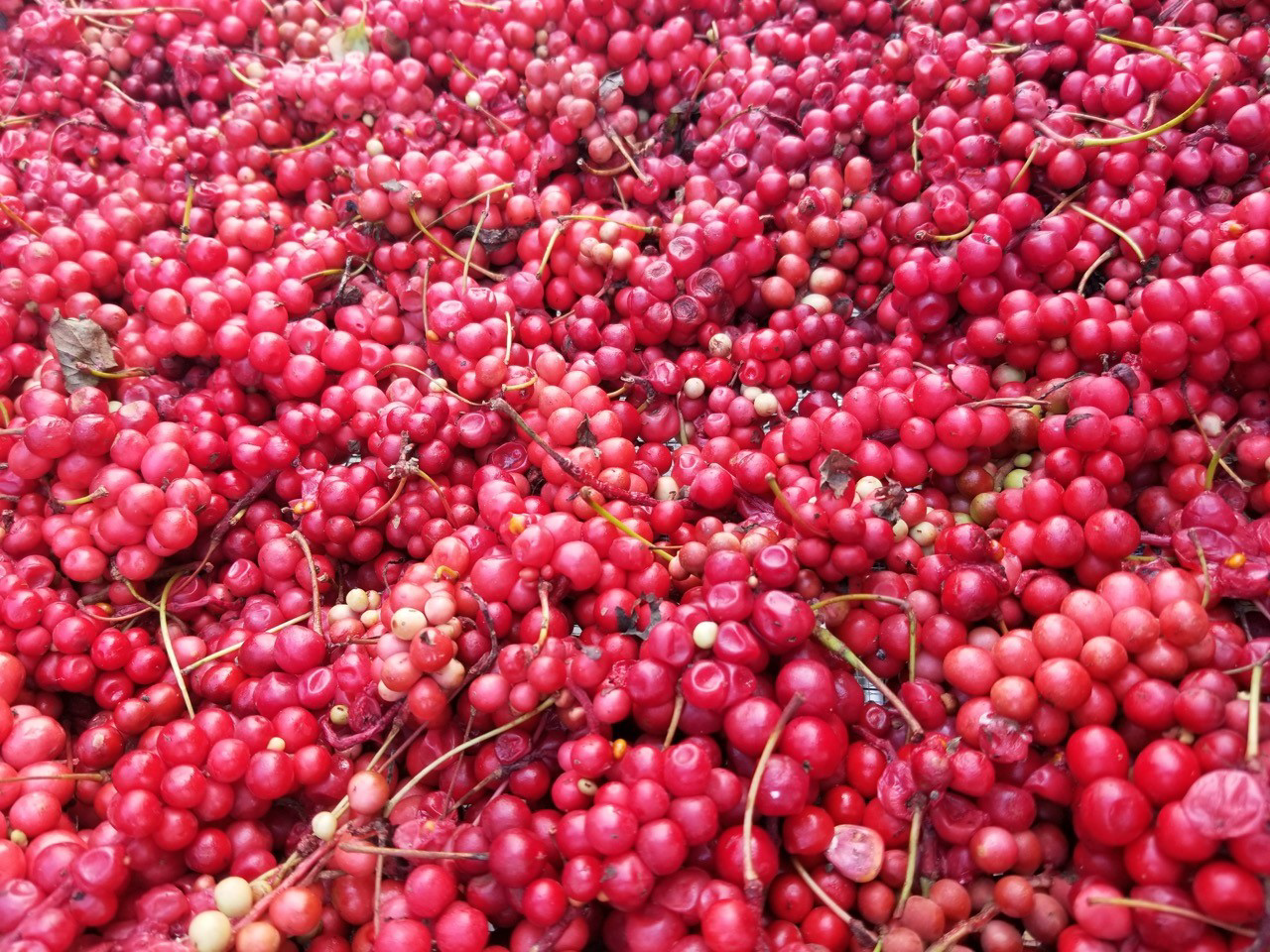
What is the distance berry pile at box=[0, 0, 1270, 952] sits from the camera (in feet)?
3.07

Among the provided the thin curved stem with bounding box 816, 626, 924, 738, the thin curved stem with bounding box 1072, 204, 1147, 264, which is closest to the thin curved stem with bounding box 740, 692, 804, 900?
A: the thin curved stem with bounding box 816, 626, 924, 738

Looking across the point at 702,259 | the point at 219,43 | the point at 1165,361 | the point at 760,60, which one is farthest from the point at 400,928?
the point at 219,43

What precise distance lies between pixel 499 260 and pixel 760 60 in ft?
2.37

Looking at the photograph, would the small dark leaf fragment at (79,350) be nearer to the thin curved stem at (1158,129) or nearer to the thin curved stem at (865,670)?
the thin curved stem at (865,670)

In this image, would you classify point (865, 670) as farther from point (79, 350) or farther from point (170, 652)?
point (79, 350)

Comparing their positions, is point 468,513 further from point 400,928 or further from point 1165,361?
point 1165,361

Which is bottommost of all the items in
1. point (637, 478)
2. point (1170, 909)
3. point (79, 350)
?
point (1170, 909)

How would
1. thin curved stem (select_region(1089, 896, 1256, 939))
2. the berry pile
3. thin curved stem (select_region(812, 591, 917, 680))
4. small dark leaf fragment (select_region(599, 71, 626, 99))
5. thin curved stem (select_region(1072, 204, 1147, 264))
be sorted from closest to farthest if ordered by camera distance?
thin curved stem (select_region(1089, 896, 1256, 939)) → the berry pile → thin curved stem (select_region(812, 591, 917, 680)) → thin curved stem (select_region(1072, 204, 1147, 264)) → small dark leaf fragment (select_region(599, 71, 626, 99))

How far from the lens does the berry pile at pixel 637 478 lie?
0.93 m

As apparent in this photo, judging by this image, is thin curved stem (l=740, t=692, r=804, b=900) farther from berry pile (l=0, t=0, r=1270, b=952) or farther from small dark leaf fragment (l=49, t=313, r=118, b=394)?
small dark leaf fragment (l=49, t=313, r=118, b=394)

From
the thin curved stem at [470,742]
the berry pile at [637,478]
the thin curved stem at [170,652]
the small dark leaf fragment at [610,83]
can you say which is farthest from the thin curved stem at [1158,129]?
the thin curved stem at [170,652]

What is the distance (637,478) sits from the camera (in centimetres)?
129

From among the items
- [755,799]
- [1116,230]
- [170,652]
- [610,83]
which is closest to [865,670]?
[755,799]

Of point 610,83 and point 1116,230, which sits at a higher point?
point 610,83
